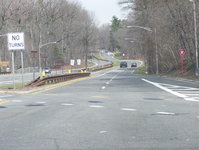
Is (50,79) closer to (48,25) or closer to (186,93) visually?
(186,93)

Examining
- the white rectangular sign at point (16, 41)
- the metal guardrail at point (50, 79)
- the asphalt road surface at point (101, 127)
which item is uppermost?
the white rectangular sign at point (16, 41)

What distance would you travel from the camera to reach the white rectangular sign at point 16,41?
22953mm

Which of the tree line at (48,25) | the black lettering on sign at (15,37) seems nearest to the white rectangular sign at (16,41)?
the black lettering on sign at (15,37)

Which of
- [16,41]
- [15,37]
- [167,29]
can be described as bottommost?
[16,41]

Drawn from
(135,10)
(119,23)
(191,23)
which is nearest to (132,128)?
(191,23)

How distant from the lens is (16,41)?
2308cm

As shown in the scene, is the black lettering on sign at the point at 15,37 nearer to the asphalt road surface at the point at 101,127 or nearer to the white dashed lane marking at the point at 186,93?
the white dashed lane marking at the point at 186,93

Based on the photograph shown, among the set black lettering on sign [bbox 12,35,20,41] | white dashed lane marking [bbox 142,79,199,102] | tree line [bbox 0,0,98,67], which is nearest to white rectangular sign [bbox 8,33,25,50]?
black lettering on sign [bbox 12,35,20,41]

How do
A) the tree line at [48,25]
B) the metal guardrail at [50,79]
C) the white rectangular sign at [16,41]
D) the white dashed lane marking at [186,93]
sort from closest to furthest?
the white dashed lane marking at [186,93], the white rectangular sign at [16,41], the metal guardrail at [50,79], the tree line at [48,25]

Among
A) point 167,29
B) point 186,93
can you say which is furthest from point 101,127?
point 167,29

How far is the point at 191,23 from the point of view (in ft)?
122

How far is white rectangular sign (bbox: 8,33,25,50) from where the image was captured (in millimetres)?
22953

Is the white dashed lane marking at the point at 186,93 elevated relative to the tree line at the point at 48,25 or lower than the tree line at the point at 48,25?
lower

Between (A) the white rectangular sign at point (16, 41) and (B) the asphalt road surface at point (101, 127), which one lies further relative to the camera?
(A) the white rectangular sign at point (16, 41)
